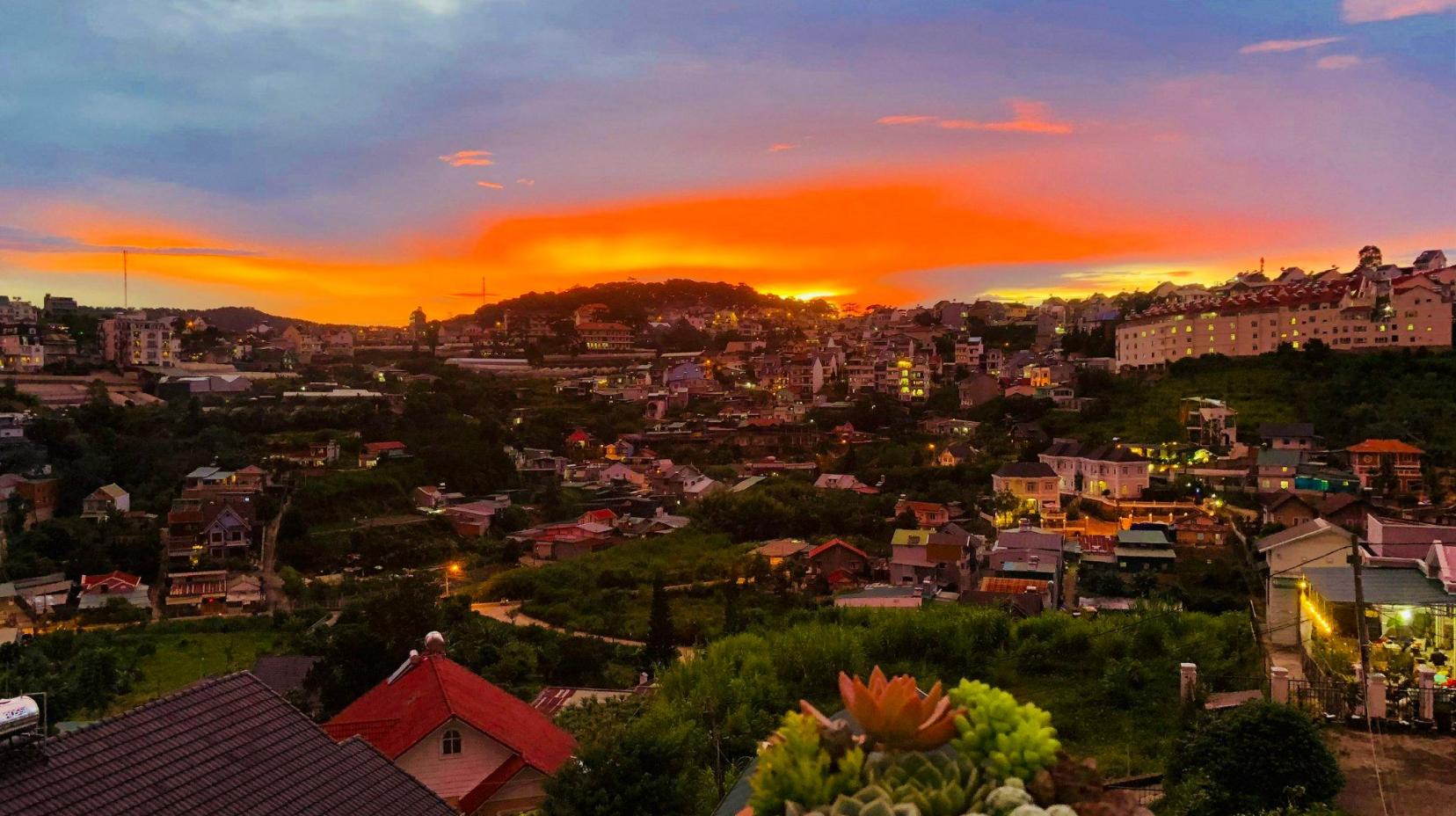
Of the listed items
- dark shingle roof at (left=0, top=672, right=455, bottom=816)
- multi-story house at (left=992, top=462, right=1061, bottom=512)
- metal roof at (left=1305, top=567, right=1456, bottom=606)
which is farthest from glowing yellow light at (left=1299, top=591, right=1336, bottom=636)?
multi-story house at (left=992, top=462, right=1061, bottom=512)

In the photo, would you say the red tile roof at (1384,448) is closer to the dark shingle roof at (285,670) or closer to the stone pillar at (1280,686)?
the stone pillar at (1280,686)

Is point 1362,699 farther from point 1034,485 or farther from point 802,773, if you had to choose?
point 1034,485

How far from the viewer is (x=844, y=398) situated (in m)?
40.7

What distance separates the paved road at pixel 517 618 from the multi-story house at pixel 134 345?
1150 inches

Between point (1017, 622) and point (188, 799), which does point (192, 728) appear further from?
point (1017, 622)

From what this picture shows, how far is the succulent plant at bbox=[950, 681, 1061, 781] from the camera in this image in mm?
1674

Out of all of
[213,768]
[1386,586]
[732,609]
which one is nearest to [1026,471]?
[732,609]

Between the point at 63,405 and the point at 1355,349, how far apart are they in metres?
42.7

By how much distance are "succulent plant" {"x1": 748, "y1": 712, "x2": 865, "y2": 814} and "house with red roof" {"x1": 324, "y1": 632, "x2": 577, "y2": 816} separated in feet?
15.7

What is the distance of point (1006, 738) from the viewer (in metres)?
1.68

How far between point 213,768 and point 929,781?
235cm

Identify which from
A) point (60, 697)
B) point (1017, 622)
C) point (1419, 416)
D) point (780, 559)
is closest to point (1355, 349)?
point (1419, 416)

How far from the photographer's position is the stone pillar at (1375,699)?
6000mm

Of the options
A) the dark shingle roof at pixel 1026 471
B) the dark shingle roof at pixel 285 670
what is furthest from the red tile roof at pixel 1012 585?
the dark shingle roof at pixel 285 670
